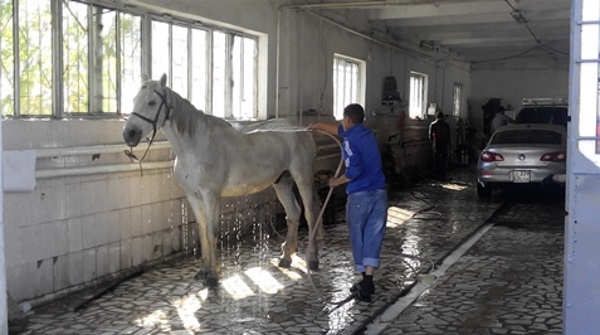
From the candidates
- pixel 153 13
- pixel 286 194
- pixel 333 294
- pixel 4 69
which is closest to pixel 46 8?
pixel 4 69

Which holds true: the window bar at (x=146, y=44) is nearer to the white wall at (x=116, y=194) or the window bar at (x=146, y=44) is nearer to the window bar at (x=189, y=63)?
the white wall at (x=116, y=194)

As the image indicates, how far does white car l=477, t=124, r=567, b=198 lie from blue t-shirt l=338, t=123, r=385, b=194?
685cm

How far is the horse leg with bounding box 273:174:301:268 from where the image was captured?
24.8 feet

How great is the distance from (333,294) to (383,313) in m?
0.68

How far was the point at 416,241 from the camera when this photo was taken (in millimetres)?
9055

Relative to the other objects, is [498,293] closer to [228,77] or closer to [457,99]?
[228,77]

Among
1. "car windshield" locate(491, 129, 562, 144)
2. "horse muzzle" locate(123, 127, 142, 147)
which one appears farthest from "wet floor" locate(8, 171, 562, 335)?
"car windshield" locate(491, 129, 562, 144)

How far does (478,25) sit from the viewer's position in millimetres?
15930

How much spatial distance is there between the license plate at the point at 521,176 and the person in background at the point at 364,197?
6.77 m

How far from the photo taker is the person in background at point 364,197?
611 centimetres

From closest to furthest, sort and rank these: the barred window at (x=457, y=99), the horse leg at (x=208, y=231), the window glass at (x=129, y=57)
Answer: the horse leg at (x=208, y=231)
the window glass at (x=129, y=57)
the barred window at (x=457, y=99)

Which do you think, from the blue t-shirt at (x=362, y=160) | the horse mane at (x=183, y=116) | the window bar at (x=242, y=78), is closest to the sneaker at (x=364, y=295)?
the blue t-shirt at (x=362, y=160)

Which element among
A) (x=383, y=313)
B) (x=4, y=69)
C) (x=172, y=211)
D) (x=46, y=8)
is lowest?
(x=383, y=313)

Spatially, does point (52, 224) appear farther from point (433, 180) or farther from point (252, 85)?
point (433, 180)
